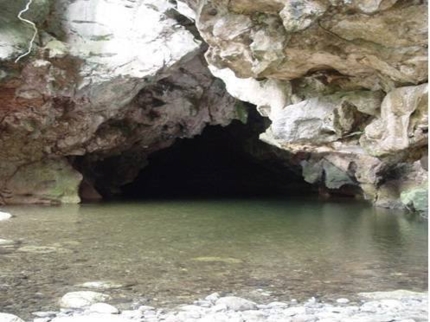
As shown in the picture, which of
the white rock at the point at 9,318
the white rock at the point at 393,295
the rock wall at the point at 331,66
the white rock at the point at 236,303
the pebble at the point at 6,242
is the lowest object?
the white rock at the point at 9,318

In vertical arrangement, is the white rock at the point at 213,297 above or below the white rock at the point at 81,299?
above

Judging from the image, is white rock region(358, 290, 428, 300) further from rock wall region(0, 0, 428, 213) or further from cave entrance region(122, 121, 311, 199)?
cave entrance region(122, 121, 311, 199)

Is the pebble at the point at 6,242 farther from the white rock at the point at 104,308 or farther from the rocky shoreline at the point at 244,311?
the white rock at the point at 104,308

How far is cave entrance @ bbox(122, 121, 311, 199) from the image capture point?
30859 millimetres

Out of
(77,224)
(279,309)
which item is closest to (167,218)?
(77,224)

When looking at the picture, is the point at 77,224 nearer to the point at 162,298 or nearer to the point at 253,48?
the point at 253,48

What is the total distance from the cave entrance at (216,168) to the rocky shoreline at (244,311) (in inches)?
890

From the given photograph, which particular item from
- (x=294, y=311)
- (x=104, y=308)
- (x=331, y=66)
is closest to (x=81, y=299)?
(x=104, y=308)

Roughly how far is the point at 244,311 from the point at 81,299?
2.05m

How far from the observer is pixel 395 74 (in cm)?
1033

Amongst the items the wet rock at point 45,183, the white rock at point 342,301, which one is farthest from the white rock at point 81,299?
the wet rock at point 45,183

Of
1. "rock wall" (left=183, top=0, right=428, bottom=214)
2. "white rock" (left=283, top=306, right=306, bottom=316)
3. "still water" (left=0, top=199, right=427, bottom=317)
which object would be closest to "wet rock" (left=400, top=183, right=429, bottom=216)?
"still water" (left=0, top=199, right=427, bottom=317)

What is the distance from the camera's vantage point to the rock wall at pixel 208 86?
994 cm

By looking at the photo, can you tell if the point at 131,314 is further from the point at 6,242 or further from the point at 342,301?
the point at 6,242
